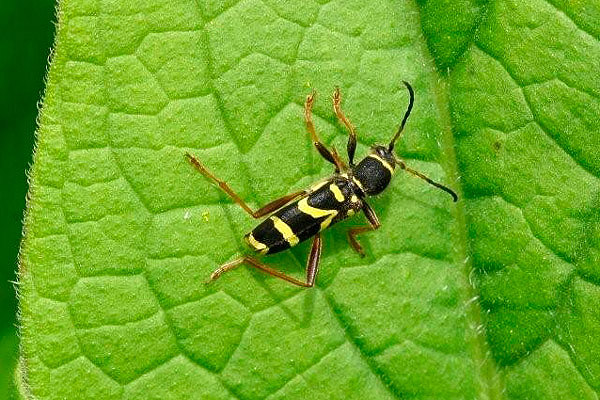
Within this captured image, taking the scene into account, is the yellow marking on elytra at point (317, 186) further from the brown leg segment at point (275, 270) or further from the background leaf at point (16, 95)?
the background leaf at point (16, 95)

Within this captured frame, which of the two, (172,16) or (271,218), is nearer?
(172,16)

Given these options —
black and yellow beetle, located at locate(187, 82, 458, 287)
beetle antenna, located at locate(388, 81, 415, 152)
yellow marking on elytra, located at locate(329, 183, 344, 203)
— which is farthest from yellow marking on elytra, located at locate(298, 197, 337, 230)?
beetle antenna, located at locate(388, 81, 415, 152)

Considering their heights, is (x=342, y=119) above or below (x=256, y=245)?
above

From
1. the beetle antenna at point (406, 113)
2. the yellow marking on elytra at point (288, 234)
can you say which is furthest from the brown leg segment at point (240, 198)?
the beetle antenna at point (406, 113)

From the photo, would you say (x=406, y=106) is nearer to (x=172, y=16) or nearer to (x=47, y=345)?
(x=172, y=16)

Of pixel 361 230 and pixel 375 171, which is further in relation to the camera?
pixel 375 171

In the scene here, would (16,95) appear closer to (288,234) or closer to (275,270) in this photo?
(288,234)

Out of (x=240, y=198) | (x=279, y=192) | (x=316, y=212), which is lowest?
(x=316, y=212)

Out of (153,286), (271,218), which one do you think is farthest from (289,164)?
(153,286)

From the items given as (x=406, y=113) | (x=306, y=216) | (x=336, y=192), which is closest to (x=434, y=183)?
(x=406, y=113)
